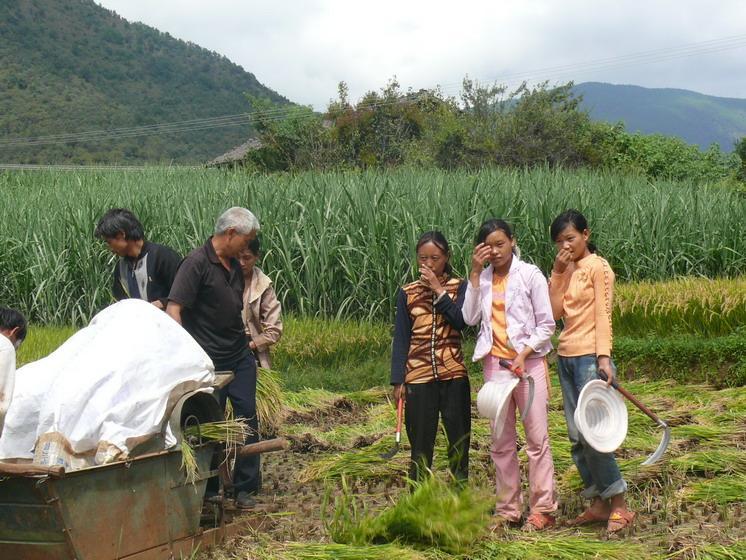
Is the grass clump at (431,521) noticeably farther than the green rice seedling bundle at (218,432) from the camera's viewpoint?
No

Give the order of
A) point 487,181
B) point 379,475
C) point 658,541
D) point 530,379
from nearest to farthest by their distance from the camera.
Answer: point 658,541, point 530,379, point 379,475, point 487,181

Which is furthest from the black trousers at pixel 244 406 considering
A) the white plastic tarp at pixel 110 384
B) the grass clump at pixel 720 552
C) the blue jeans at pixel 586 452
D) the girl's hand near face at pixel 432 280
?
the grass clump at pixel 720 552

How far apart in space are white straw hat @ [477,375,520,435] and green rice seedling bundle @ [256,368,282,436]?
304 centimetres

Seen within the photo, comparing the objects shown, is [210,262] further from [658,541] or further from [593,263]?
[658,541]

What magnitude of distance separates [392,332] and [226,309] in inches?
222

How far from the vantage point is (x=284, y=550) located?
4.84 meters

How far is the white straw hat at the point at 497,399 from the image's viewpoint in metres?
5.25

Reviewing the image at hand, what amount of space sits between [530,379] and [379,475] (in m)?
1.61

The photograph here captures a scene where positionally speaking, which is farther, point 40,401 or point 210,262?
point 210,262

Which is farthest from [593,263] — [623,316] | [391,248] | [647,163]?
[647,163]

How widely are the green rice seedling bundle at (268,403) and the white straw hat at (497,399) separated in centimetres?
304

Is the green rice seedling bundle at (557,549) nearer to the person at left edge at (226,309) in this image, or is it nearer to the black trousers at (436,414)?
the black trousers at (436,414)

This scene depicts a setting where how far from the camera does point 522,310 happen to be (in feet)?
17.8

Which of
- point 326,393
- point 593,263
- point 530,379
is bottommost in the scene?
point 326,393
